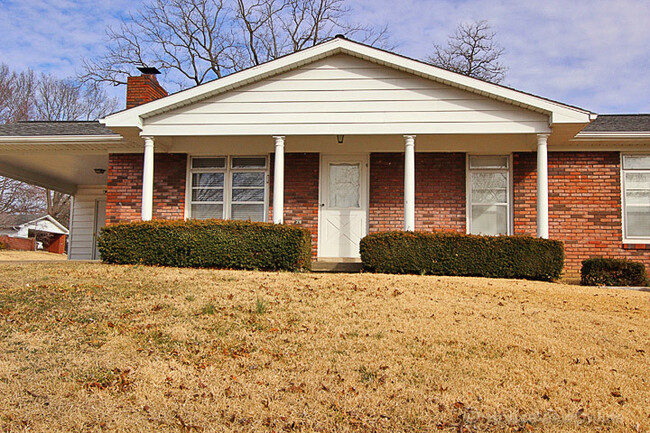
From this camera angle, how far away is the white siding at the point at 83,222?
18.5 m

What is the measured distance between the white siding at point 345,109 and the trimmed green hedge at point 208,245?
234 centimetres

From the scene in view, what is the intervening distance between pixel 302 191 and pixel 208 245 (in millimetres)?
3398

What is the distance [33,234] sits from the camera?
3203 cm

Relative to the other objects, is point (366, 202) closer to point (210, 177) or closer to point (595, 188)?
point (210, 177)

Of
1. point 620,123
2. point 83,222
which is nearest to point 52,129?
point 83,222

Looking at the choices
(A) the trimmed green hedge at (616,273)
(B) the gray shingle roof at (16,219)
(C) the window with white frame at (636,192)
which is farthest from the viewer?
(B) the gray shingle roof at (16,219)

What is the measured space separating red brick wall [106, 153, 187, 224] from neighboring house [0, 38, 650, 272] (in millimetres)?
26

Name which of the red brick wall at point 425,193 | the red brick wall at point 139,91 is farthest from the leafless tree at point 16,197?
the red brick wall at point 425,193

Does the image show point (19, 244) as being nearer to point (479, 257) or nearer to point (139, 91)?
point (139, 91)

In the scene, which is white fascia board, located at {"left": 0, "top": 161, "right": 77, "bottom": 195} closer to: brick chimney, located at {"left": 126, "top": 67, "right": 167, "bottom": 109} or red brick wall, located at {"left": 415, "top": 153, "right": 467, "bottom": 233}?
brick chimney, located at {"left": 126, "top": 67, "right": 167, "bottom": 109}

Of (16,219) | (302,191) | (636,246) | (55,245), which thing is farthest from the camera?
(16,219)

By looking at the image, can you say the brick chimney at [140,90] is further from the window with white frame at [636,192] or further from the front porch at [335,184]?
the window with white frame at [636,192]

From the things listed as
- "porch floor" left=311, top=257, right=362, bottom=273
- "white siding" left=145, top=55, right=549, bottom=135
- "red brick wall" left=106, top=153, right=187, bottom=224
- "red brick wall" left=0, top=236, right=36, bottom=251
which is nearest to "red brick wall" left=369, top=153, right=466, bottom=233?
"porch floor" left=311, top=257, right=362, bottom=273

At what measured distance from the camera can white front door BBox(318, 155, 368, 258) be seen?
12.8m
